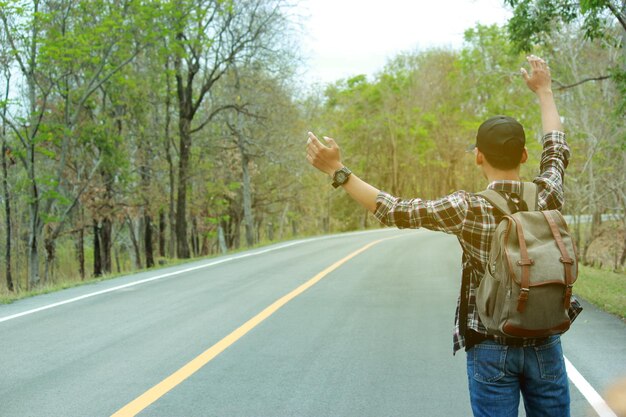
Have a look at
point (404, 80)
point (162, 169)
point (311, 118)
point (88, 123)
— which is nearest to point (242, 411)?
point (88, 123)

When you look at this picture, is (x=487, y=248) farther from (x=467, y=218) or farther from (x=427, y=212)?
(x=427, y=212)

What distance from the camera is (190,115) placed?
27.0 meters

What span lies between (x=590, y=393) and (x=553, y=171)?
10.00 ft

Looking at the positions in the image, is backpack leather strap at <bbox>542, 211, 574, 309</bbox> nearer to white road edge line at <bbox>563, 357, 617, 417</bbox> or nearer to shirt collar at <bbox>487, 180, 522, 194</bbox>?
shirt collar at <bbox>487, 180, 522, 194</bbox>

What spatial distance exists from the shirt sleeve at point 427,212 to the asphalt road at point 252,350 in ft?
8.36

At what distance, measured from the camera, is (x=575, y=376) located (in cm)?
576

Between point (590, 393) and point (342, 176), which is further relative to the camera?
point (590, 393)

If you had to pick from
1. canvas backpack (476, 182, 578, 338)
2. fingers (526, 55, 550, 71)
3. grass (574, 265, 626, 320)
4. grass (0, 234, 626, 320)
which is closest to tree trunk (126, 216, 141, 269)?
grass (0, 234, 626, 320)

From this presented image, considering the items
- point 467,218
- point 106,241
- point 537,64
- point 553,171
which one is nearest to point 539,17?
point 537,64

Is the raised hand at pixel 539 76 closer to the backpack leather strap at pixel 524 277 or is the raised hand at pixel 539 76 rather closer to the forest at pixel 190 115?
the backpack leather strap at pixel 524 277

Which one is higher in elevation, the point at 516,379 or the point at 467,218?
the point at 467,218

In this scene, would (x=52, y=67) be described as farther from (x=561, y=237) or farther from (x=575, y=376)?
(x=561, y=237)

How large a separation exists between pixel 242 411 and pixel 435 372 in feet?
6.35

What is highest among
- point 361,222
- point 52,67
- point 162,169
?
point 52,67
